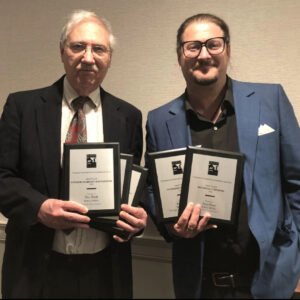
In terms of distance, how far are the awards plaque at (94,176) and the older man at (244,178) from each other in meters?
0.29

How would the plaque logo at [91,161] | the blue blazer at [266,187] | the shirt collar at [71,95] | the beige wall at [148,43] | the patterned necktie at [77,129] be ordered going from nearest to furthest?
the plaque logo at [91,161]
the blue blazer at [266,187]
the patterned necktie at [77,129]
the shirt collar at [71,95]
the beige wall at [148,43]

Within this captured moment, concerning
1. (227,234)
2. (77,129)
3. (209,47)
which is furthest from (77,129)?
(227,234)

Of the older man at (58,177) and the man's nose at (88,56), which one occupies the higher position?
the man's nose at (88,56)

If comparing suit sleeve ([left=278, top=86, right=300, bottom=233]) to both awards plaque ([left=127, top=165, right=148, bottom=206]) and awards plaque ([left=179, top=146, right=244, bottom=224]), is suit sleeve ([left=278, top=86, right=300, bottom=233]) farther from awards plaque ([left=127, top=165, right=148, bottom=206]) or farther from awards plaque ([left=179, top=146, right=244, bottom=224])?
awards plaque ([left=127, top=165, right=148, bottom=206])

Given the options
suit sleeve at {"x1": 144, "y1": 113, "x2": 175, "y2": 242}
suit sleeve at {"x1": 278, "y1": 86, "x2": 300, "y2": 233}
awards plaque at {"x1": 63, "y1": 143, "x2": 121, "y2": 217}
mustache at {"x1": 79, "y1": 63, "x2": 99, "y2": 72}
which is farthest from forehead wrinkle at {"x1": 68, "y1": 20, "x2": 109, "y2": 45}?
suit sleeve at {"x1": 278, "y1": 86, "x2": 300, "y2": 233}

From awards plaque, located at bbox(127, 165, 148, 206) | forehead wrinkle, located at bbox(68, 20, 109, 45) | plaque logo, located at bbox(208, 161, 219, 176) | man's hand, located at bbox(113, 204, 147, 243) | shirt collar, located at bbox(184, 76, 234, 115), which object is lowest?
man's hand, located at bbox(113, 204, 147, 243)

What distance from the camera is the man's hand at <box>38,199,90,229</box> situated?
123cm

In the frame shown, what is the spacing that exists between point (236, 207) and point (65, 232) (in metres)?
0.71

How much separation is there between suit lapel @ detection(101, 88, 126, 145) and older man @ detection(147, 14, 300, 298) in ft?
0.66

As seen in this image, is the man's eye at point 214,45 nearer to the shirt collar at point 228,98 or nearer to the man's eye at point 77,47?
the shirt collar at point 228,98

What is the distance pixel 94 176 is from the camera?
48.7 inches

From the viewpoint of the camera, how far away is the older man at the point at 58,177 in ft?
4.53

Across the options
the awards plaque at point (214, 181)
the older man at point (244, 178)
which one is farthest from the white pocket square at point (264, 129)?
the awards plaque at point (214, 181)

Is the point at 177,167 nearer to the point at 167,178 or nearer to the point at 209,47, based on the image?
the point at 167,178
